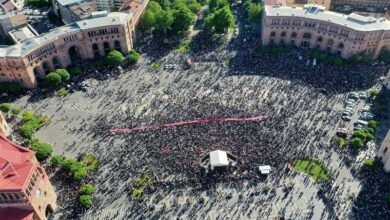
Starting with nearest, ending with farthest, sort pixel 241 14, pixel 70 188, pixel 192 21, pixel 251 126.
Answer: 1. pixel 70 188
2. pixel 251 126
3. pixel 192 21
4. pixel 241 14

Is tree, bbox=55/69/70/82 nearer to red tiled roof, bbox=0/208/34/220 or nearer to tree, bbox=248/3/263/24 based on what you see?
red tiled roof, bbox=0/208/34/220

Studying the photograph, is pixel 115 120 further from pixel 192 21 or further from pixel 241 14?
pixel 241 14

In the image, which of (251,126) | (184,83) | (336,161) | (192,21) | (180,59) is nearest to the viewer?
(336,161)

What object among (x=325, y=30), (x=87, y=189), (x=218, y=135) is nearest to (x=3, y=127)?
(x=87, y=189)

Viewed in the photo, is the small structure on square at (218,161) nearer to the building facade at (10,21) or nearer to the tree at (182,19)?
the tree at (182,19)

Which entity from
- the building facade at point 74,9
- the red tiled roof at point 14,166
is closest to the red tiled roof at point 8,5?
the building facade at point 74,9

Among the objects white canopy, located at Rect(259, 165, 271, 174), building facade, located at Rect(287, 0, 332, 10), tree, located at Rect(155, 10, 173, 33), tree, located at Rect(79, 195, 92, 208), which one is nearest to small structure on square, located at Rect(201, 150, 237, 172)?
white canopy, located at Rect(259, 165, 271, 174)

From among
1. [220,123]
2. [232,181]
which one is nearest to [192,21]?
[220,123]
